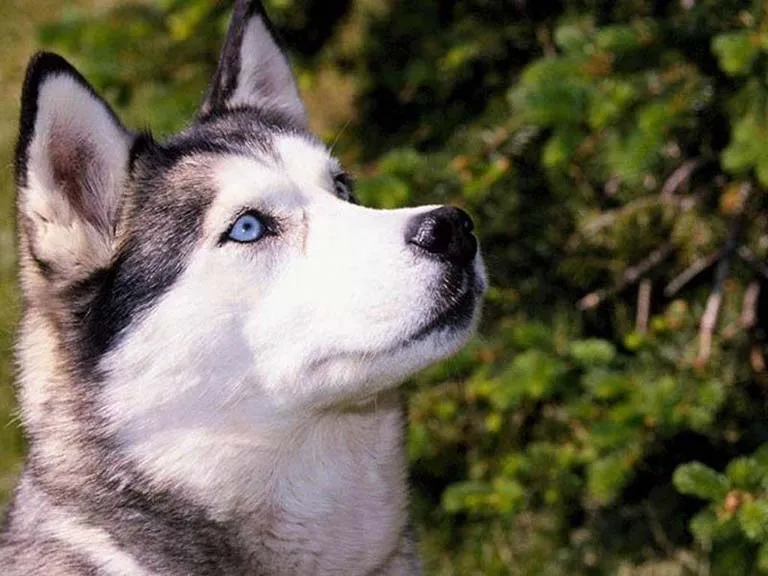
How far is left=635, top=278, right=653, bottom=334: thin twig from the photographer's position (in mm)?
4561

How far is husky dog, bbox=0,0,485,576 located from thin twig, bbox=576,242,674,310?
171cm

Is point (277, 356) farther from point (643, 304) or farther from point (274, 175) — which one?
point (643, 304)

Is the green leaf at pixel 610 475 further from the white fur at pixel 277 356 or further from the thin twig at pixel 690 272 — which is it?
the white fur at pixel 277 356

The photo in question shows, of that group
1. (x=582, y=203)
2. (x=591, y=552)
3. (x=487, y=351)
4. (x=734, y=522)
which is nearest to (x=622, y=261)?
(x=582, y=203)

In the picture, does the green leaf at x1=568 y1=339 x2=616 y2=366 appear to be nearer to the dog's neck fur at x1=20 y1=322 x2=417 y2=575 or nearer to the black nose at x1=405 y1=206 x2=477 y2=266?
the dog's neck fur at x1=20 y1=322 x2=417 y2=575

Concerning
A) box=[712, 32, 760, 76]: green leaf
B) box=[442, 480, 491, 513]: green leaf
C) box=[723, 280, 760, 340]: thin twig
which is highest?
box=[712, 32, 760, 76]: green leaf

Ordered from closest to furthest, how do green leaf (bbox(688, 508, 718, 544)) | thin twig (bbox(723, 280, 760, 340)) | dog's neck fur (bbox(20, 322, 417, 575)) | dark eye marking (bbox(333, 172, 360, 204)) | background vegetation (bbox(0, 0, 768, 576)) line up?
1. dog's neck fur (bbox(20, 322, 417, 575))
2. dark eye marking (bbox(333, 172, 360, 204))
3. green leaf (bbox(688, 508, 718, 544))
4. background vegetation (bbox(0, 0, 768, 576))
5. thin twig (bbox(723, 280, 760, 340))

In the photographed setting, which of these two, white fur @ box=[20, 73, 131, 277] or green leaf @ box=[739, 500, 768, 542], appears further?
green leaf @ box=[739, 500, 768, 542]

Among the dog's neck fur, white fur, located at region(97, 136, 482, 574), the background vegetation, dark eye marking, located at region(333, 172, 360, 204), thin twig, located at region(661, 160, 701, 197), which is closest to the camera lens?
white fur, located at region(97, 136, 482, 574)

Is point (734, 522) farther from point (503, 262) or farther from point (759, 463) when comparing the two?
point (503, 262)

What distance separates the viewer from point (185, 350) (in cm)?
289

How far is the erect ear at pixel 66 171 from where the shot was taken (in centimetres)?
282

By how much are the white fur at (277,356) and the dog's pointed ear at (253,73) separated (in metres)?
0.52

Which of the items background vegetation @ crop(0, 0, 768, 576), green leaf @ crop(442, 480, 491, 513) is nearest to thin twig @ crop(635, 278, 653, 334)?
background vegetation @ crop(0, 0, 768, 576)
